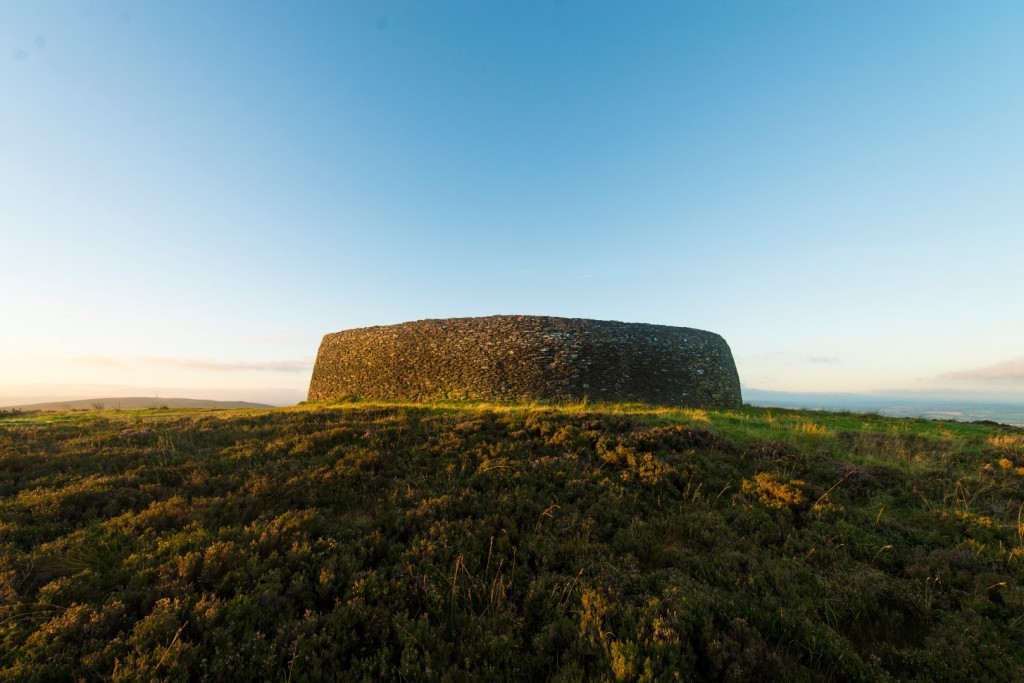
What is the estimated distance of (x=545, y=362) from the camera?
86.9 feet

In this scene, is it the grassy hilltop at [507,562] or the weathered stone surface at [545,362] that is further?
the weathered stone surface at [545,362]

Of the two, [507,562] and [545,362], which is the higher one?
[545,362]

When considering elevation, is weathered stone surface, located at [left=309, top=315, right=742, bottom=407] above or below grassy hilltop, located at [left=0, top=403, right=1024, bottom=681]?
above

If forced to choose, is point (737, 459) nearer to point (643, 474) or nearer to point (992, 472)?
point (643, 474)

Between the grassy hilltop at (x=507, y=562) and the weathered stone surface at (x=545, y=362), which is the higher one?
the weathered stone surface at (x=545, y=362)

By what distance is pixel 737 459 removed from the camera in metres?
10.8

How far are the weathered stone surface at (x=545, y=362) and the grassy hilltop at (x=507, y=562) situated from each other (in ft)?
48.0

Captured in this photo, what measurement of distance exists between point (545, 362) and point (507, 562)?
20441 millimetres

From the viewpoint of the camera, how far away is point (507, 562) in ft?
20.5

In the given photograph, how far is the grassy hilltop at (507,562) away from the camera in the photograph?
442 centimetres

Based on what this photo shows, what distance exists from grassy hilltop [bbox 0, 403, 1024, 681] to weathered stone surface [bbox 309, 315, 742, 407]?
14619 millimetres

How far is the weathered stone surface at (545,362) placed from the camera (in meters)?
26.2

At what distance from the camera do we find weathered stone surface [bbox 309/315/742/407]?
2625cm

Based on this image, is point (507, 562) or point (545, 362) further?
point (545, 362)
